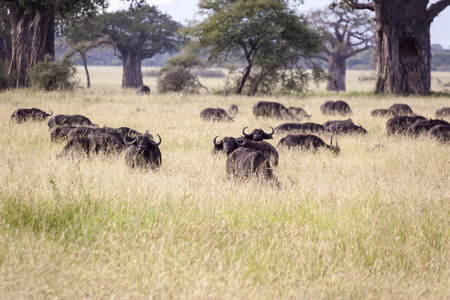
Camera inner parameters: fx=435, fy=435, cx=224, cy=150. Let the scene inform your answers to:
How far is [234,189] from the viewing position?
235 inches

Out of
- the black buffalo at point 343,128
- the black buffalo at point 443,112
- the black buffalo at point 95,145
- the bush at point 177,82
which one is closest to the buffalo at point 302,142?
the black buffalo at point 343,128

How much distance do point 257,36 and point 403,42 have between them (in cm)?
937

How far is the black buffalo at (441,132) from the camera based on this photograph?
1088 cm

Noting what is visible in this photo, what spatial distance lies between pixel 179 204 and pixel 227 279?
1.78m

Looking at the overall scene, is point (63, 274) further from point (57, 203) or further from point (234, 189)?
point (234, 189)

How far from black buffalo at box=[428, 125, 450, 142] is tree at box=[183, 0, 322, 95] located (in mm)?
17319

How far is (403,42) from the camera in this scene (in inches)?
1098

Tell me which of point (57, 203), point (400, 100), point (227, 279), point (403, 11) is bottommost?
point (227, 279)

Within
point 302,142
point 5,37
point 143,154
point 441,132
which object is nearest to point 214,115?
point 302,142

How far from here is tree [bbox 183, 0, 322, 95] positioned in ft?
93.3

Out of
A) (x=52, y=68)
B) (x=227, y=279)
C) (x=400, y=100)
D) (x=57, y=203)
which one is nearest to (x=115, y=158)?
(x=57, y=203)

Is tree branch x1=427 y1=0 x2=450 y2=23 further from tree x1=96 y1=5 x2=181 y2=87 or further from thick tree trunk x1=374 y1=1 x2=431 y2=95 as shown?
tree x1=96 y1=5 x2=181 y2=87

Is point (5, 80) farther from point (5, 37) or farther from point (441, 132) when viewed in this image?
point (441, 132)

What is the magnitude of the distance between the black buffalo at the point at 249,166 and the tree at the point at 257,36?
21.3 metres
